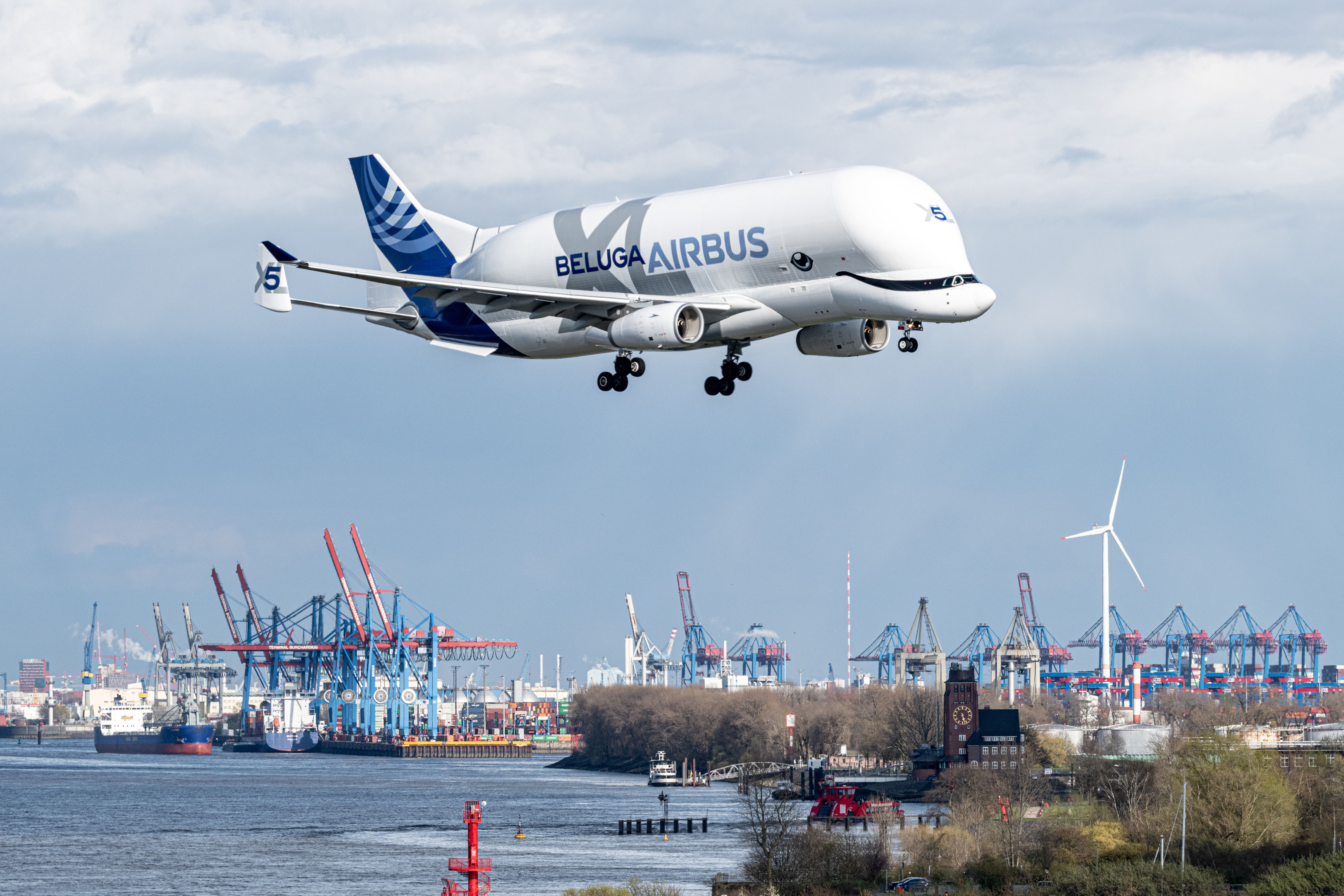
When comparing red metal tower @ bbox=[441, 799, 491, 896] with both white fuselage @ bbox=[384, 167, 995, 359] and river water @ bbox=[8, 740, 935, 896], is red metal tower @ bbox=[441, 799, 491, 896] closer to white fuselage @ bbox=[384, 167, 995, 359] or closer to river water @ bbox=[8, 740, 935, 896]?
white fuselage @ bbox=[384, 167, 995, 359]

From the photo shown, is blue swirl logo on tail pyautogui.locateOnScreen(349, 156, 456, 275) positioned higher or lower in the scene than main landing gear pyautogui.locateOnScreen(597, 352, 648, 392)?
higher

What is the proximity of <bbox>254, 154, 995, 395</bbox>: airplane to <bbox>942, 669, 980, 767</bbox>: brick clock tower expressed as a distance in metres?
133

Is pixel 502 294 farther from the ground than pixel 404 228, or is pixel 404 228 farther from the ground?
pixel 404 228

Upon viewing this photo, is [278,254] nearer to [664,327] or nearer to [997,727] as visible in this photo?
[664,327]

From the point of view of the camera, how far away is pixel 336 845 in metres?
137

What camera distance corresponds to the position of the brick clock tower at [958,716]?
175 m

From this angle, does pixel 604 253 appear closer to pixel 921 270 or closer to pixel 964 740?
pixel 921 270

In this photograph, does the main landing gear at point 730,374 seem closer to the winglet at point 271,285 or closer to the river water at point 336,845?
the winglet at point 271,285

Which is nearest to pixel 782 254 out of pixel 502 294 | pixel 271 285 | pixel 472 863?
pixel 502 294

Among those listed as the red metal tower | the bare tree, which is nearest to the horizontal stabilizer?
the red metal tower

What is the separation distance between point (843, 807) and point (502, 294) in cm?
12005

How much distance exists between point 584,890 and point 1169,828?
1340 inches

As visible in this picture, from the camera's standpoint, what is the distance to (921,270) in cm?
4006

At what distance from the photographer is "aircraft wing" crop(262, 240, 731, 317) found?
142 ft
